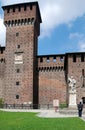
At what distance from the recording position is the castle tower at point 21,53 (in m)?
39.3

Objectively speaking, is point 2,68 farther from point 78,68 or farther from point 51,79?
point 78,68

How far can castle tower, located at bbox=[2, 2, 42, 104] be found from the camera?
39.3m

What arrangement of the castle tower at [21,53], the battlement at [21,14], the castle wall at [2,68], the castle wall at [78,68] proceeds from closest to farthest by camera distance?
the castle wall at [78,68]
the castle tower at [21,53]
the battlement at [21,14]
the castle wall at [2,68]

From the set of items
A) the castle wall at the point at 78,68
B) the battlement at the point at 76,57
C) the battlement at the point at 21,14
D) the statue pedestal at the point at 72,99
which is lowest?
the statue pedestal at the point at 72,99

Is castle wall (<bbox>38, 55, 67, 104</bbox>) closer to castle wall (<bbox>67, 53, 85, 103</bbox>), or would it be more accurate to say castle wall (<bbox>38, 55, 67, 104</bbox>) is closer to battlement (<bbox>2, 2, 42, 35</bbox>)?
castle wall (<bbox>67, 53, 85, 103</bbox>)

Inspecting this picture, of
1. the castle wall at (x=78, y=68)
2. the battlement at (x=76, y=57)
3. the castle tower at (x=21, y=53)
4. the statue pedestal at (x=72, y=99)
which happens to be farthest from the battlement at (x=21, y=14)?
the statue pedestal at (x=72, y=99)

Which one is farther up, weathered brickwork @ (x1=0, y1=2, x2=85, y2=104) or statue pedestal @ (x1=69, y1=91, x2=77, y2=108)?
weathered brickwork @ (x1=0, y1=2, x2=85, y2=104)

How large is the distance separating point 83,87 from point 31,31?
11.2m

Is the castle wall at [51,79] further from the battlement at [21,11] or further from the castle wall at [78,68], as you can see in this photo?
the battlement at [21,11]

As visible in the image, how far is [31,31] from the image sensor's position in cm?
4066

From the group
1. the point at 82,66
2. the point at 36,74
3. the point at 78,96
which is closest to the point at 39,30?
the point at 36,74

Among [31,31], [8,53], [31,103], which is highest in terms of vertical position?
[31,31]

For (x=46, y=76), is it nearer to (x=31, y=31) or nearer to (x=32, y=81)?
(x=32, y=81)

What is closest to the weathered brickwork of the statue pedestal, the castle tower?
the castle tower
